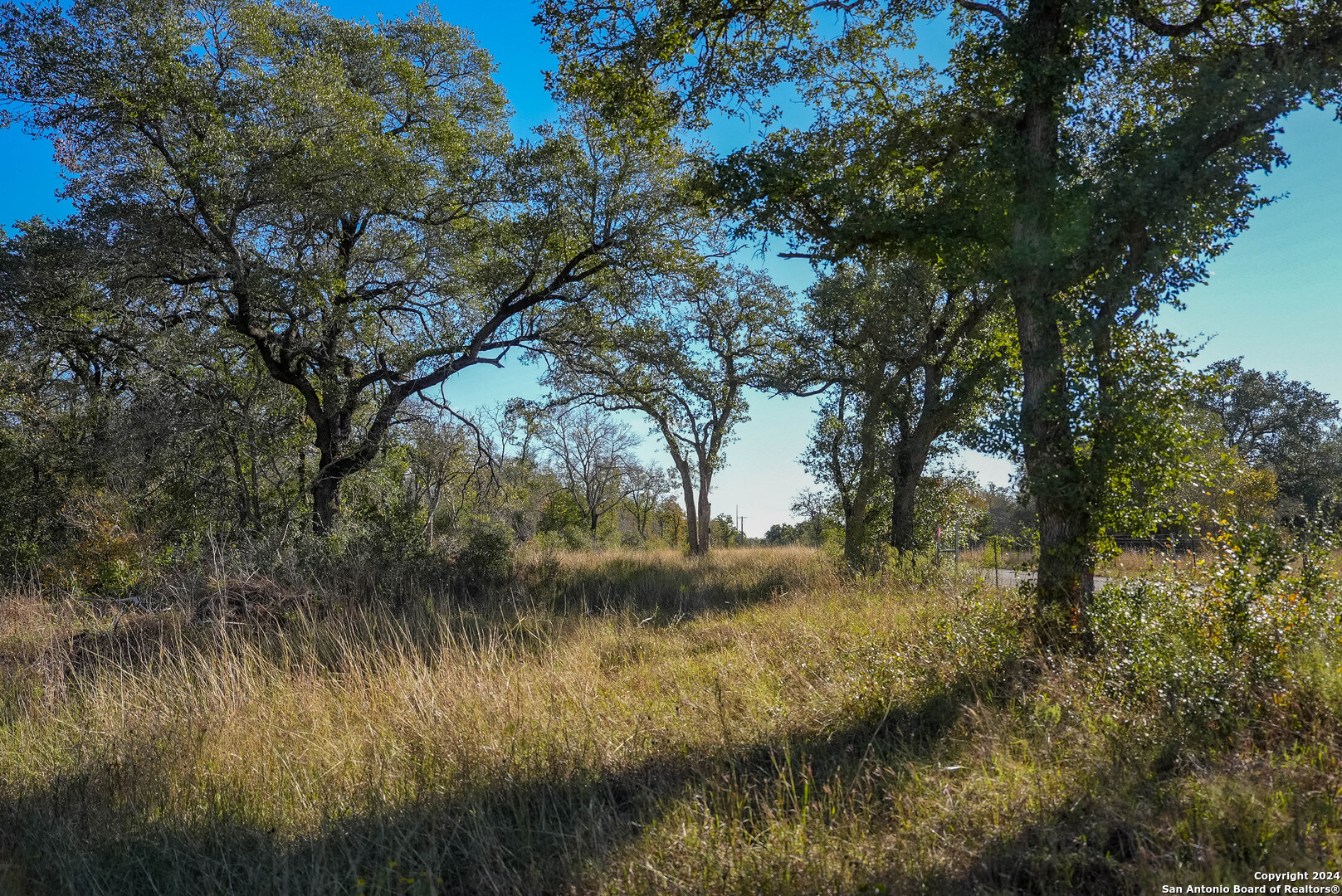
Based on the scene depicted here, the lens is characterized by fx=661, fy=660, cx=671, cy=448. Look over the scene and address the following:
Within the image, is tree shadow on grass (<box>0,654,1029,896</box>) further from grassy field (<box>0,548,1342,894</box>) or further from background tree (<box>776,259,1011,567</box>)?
background tree (<box>776,259,1011,567</box>)

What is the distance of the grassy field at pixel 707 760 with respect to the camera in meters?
3.06

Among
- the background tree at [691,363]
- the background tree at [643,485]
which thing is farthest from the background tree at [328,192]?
the background tree at [643,485]

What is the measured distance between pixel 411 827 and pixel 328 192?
13.4 meters

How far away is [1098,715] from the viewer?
430 centimetres

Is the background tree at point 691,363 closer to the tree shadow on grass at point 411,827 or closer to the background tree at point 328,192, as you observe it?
the background tree at point 328,192

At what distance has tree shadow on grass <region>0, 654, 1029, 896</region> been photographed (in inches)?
129

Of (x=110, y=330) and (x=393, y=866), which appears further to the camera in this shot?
(x=110, y=330)

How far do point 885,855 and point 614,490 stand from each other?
45075mm

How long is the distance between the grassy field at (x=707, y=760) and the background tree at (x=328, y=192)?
26.8ft

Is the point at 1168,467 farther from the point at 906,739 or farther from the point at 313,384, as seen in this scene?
the point at 313,384

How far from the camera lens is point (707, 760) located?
14.0 feet

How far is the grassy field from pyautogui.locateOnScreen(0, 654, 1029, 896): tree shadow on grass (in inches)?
0.8

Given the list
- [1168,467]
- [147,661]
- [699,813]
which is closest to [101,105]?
[147,661]

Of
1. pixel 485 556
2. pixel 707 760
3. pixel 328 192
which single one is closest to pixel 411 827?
pixel 707 760
